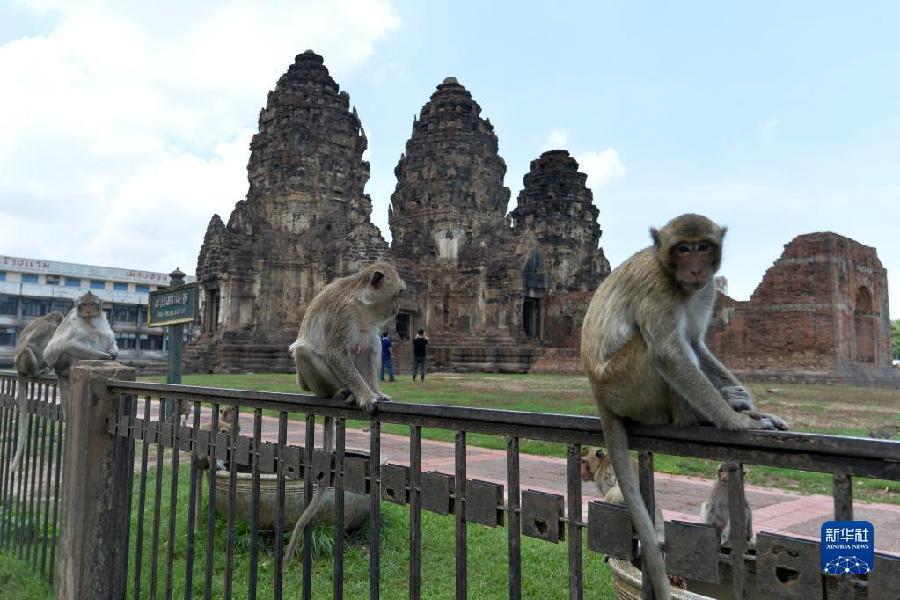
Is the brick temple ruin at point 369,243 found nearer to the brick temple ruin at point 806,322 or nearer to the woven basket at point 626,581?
the brick temple ruin at point 806,322

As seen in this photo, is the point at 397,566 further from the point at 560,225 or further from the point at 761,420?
the point at 560,225

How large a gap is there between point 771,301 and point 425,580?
25.0 metres

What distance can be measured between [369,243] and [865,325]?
73.0 ft

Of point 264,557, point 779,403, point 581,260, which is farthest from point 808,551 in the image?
point 581,260

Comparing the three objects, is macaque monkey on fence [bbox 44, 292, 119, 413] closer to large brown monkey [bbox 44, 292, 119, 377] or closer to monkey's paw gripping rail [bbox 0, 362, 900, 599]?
large brown monkey [bbox 44, 292, 119, 377]

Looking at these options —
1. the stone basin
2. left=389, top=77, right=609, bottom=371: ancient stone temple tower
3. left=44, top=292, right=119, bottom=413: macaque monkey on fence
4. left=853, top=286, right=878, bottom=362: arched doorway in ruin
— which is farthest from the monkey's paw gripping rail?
left=853, top=286, right=878, bottom=362: arched doorway in ruin

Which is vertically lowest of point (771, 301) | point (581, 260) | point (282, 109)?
point (771, 301)

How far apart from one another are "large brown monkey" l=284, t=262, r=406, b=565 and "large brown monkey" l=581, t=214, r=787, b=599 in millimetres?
1508

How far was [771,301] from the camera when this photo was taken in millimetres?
26109

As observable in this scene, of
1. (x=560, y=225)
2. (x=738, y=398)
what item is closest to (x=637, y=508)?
(x=738, y=398)

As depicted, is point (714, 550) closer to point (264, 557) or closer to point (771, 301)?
point (264, 557)

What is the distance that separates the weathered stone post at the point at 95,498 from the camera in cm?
363

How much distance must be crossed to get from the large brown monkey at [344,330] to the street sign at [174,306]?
215 inches

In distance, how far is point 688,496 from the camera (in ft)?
21.6
